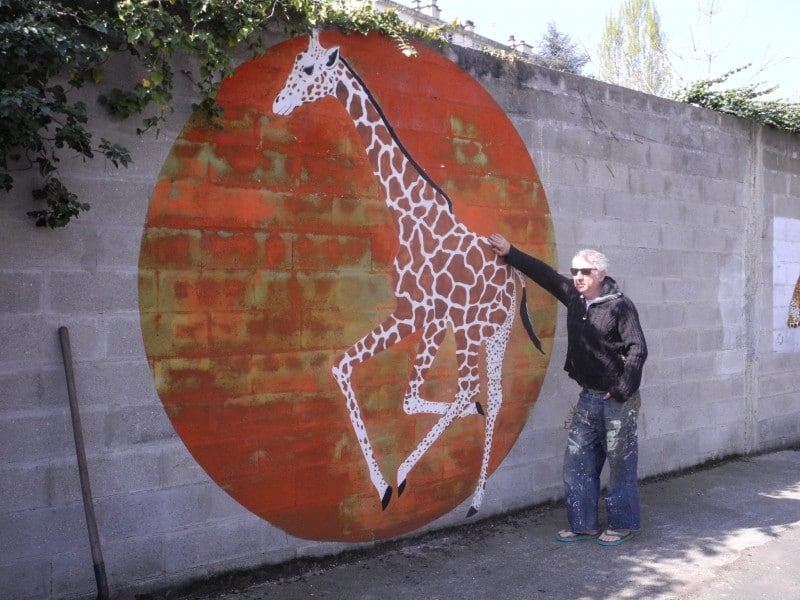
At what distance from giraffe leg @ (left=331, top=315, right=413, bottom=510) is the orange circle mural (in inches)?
0.4

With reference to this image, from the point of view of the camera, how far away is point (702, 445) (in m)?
7.19

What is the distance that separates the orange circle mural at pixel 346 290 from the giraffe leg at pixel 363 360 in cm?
1

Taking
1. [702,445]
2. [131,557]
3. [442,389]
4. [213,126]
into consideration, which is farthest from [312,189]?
[702,445]

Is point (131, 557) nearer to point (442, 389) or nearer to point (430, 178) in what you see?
point (442, 389)

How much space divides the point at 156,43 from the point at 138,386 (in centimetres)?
160

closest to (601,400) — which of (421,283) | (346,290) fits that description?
(421,283)

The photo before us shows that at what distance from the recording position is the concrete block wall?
12.5 ft

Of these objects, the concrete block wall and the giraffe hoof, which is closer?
the concrete block wall

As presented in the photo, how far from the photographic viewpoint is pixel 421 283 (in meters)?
5.13

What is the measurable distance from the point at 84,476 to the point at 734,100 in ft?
20.6

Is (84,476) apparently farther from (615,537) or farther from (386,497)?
(615,537)

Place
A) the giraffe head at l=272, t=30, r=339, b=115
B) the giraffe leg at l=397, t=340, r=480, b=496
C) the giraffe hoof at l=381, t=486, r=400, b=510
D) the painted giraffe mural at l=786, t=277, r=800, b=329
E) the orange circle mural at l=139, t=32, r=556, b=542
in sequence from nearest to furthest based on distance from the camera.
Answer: the orange circle mural at l=139, t=32, r=556, b=542, the giraffe head at l=272, t=30, r=339, b=115, the giraffe hoof at l=381, t=486, r=400, b=510, the giraffe leg at l=397, t=340, r=480, b=496, the painted giraffe mural at l=786, t=277, r=800, b=329

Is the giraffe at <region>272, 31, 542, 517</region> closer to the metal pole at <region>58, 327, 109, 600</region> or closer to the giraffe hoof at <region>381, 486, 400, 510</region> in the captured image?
the giraffe hoof at <region>381, 486, 400, 510</region>

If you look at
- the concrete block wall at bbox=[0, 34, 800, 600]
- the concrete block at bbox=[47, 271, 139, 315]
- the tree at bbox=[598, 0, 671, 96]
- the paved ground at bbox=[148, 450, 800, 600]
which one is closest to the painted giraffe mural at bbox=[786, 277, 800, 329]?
the concrete block wall at bbox=[0, 34, 800, 600]
